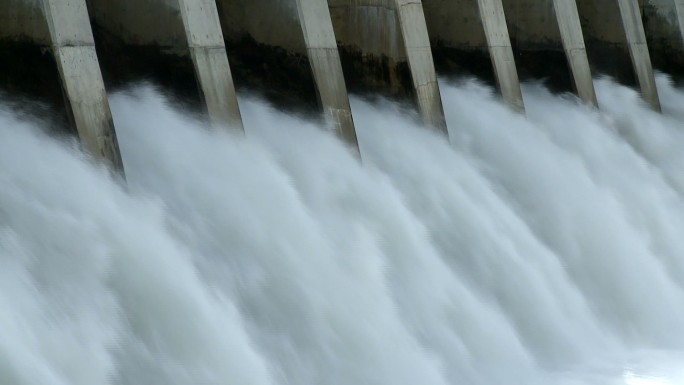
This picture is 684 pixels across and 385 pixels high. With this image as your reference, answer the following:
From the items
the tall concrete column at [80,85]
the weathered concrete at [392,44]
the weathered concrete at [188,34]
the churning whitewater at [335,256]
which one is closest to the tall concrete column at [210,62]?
the weathered concrete at [188,34]

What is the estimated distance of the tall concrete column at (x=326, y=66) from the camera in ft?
35.4

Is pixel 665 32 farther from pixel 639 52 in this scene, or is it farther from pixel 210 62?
pixel 210 62

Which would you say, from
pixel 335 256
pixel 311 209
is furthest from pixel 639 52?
pixel 335 256

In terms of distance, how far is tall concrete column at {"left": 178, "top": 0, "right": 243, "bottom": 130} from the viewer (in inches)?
380

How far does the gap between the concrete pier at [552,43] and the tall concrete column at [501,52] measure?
1.20 m

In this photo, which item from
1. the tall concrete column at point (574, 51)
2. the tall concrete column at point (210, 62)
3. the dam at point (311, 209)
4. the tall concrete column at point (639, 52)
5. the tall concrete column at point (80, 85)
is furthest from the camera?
the tall concrete column at point (639, 52)

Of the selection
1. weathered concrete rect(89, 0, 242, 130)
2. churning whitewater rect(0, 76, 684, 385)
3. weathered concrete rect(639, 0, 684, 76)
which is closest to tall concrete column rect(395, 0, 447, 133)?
churning whitewater rect(0, 76, 684, 385)

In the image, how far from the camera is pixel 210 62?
31.9 feet

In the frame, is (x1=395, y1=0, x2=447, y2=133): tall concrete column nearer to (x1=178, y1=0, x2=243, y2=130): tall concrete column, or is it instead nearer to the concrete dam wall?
the concrete dam wall

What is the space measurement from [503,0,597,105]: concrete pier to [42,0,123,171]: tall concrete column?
7.45 meters

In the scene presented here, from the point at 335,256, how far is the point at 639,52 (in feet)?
26.4

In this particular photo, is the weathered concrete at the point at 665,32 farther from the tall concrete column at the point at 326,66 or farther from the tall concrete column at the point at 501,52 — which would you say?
the tall concrete column at the point at 326,66

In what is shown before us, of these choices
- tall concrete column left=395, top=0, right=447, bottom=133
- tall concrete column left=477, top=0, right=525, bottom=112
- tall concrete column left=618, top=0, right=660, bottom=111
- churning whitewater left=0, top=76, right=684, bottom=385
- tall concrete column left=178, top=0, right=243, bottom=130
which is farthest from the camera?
tall concrete column left=618, top=0, right=660, bottom=111

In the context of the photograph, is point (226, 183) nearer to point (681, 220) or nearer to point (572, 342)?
point (572, 342)
